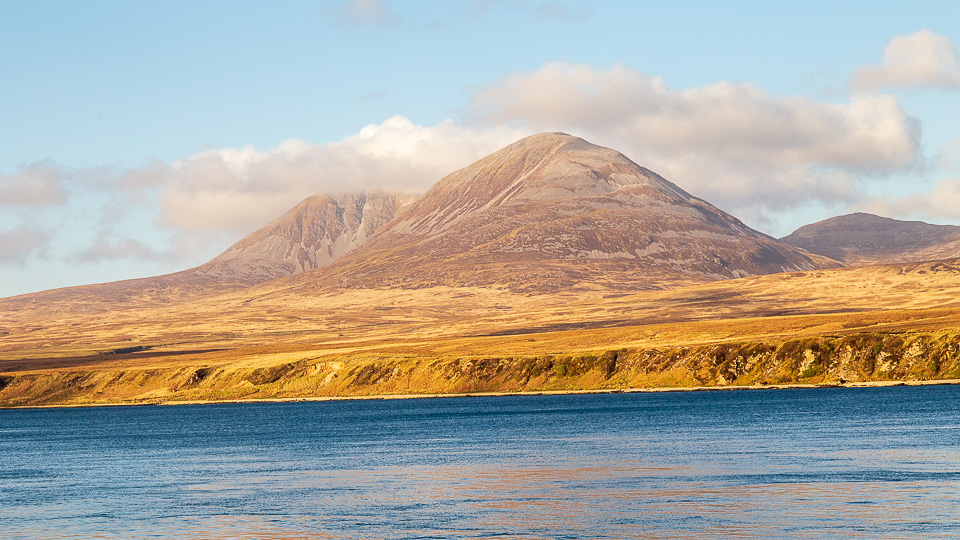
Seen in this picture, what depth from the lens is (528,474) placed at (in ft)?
241

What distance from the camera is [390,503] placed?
204 feet

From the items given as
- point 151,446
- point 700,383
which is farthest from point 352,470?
point 700,383

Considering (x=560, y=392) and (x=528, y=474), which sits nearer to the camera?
(x=528, y=474)

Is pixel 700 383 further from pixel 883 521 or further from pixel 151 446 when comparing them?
pixel 883 521

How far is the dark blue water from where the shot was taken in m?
52.2

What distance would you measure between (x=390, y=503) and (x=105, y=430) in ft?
312

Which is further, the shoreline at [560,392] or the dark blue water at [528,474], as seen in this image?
the shoreline at [560,392]

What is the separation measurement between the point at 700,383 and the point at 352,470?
86284mm

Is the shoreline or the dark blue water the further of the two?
the shoreline

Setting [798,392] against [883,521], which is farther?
[798,392]

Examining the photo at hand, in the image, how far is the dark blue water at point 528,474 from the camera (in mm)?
52188

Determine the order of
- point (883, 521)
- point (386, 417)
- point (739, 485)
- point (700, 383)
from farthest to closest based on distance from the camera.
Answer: point (700, 383) → point (386, 417) → point (739, 485) → point (883, 521)

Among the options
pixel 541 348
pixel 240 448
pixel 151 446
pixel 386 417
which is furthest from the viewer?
pixel 541 348

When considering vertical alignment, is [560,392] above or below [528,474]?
below
